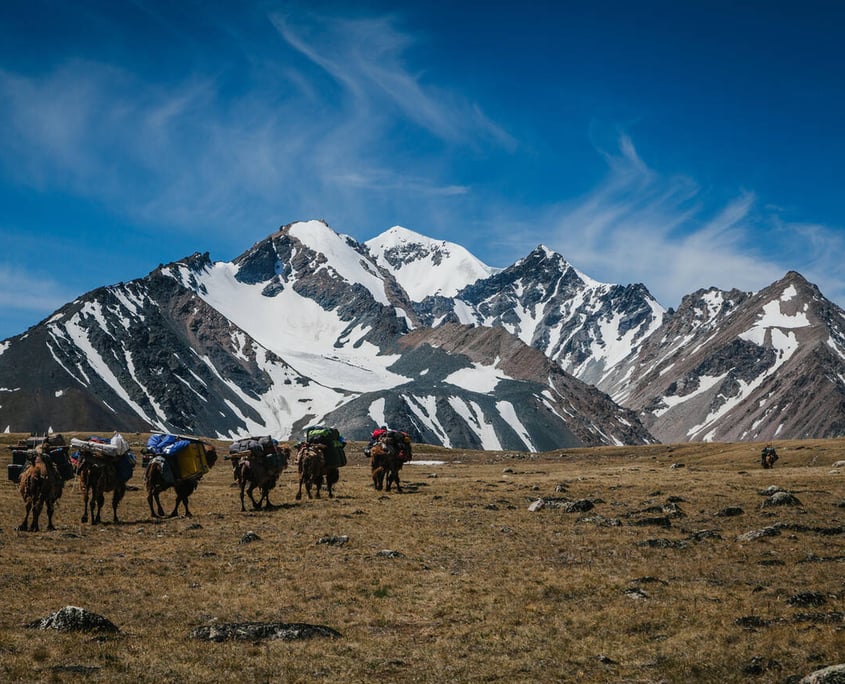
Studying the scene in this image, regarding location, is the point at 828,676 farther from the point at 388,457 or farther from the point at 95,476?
the point at 388,457

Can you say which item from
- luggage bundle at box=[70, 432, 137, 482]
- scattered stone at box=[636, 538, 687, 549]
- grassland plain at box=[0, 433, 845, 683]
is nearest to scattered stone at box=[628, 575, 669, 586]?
grassland plain at box=[0, 433, 845, 683]

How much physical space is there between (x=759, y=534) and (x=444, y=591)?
13.8 metres

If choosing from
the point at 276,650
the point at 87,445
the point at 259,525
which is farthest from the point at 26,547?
the point at 276,650

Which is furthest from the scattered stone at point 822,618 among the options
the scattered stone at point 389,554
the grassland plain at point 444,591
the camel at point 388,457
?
the camel at point 388,457

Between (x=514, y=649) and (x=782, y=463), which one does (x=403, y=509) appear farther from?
(x=782, y=463)

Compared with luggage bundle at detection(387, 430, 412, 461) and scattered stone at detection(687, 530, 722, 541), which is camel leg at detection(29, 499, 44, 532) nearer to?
luggage bundle at detection(387, 430, 412, 461)

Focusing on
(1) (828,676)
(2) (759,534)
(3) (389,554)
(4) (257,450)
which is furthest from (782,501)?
(1) (828,676)

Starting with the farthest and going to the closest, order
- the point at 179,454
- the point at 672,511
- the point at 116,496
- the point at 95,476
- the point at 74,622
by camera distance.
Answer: the point at 179,454 → the point at 672,511 → the point at 116,496 → the point at 95,476 → the point at 74,622

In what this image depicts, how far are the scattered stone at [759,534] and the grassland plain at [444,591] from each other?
0.13 meters

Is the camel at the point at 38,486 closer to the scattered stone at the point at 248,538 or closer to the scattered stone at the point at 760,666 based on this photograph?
the scattered stone at the point at 248,538

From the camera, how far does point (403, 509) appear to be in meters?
38.8

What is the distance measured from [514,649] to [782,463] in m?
70.8

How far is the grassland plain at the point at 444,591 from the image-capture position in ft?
48.5

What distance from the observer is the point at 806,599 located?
18.6 meters
